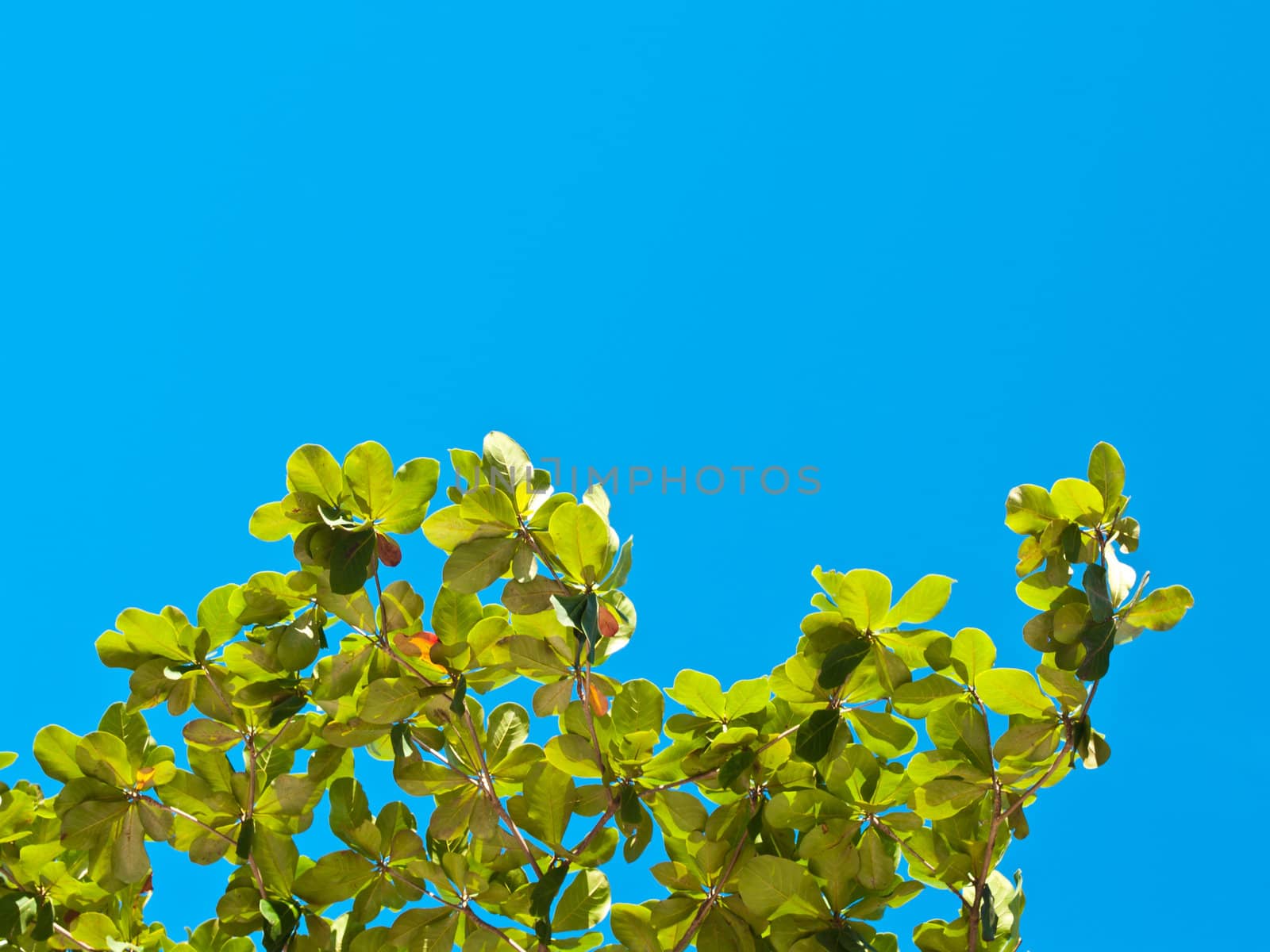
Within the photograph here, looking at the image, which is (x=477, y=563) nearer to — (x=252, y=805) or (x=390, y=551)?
(x=390, y=551)

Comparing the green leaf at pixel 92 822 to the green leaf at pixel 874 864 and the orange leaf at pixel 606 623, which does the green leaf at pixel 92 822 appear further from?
the green leaf at pixel 874 864

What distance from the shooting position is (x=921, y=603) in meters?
1.69

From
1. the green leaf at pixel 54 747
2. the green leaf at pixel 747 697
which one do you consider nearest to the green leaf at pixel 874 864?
the green leaf at pixel 747 697

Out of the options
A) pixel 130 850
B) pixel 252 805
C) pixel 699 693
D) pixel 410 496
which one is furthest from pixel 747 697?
pixel 130 850

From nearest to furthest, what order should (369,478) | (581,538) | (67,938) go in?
1. (581,538)
2. (369,478)
3. (67,938)

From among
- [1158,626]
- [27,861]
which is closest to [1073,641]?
[1158,626]

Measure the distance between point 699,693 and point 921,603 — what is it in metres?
0.38

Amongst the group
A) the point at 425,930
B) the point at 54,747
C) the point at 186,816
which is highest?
the point at 54,747

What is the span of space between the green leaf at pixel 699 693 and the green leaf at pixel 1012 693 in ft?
1.34

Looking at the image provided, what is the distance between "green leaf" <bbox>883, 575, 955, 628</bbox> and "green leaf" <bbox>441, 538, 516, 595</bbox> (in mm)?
593

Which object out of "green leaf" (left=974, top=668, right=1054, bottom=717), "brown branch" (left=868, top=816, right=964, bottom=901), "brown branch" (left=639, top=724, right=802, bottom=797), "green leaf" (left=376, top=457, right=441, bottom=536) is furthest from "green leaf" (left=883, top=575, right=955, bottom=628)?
"green leaf" (left=376, top=457, right=441, bottom=536)

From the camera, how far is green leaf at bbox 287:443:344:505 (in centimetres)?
165

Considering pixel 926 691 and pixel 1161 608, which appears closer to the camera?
pixel 1161 608

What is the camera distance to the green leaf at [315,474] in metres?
1.65
